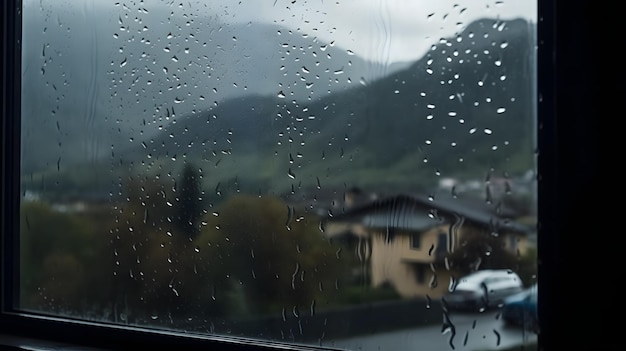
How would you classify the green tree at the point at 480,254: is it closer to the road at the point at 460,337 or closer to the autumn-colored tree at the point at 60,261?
Answer: the road at the point at 460,337

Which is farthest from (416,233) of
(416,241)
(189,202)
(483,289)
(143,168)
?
(143,168)

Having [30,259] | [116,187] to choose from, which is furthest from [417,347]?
[30,259]

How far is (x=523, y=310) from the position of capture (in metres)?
1.02

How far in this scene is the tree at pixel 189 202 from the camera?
1.38m

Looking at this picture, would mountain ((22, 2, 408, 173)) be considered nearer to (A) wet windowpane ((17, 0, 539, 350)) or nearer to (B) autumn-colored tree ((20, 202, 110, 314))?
(A) wet windowpane ((17, 0, 539, 350))

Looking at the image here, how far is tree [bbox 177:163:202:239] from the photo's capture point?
4.51ft

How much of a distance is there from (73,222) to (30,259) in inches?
6.1

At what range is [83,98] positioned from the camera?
1545 mm

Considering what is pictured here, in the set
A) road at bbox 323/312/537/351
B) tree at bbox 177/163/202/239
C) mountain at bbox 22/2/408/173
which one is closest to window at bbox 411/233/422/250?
road at bbox 323/312/537/351

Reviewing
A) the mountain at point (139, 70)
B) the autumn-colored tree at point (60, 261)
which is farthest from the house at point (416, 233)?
the autumn-colored tree at point (60, 261)

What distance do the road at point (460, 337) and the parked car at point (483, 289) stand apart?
0.05ft

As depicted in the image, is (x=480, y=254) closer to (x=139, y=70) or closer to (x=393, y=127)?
(x=393, y=127)
